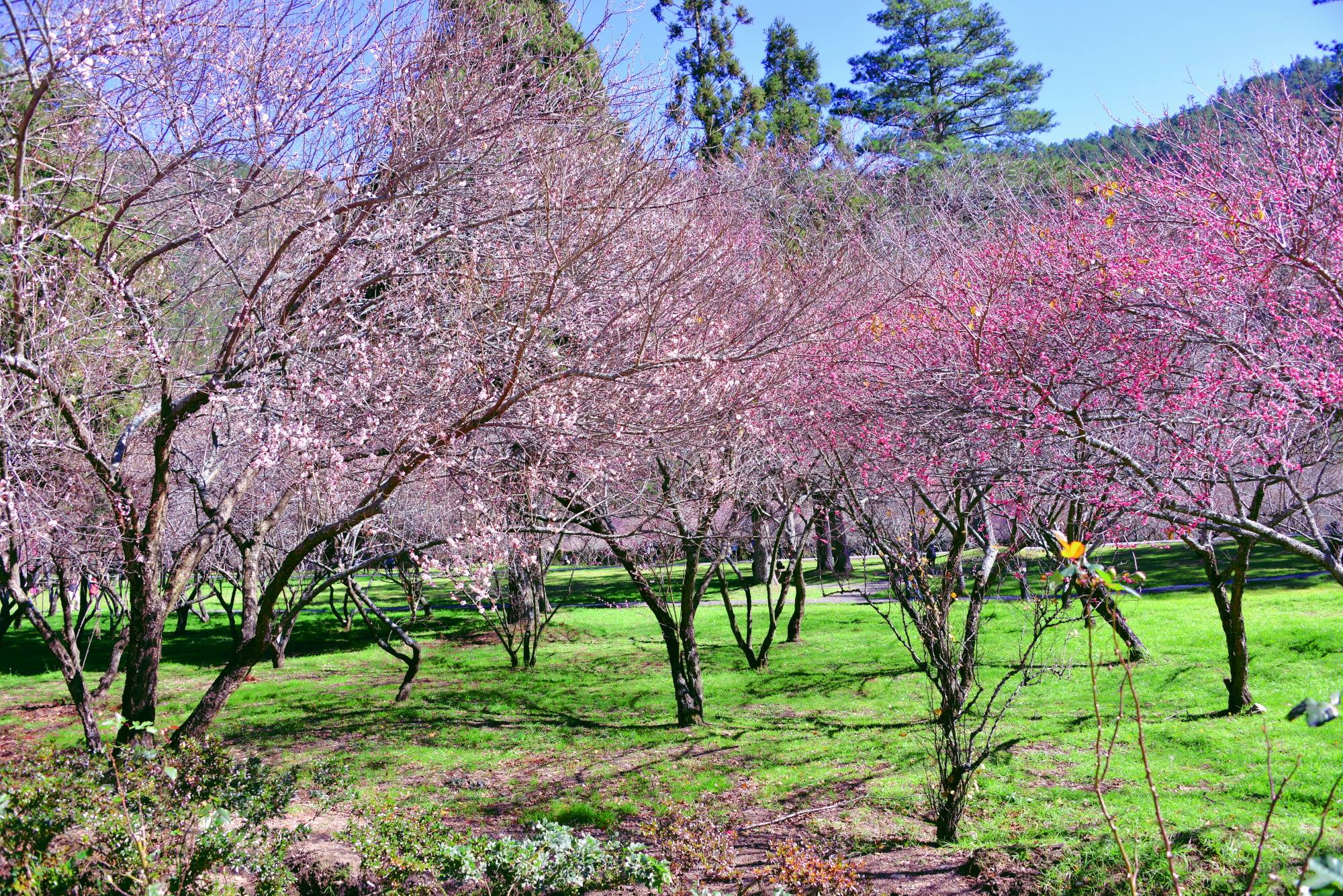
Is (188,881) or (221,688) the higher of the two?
(221,688)

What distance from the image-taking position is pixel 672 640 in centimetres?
953

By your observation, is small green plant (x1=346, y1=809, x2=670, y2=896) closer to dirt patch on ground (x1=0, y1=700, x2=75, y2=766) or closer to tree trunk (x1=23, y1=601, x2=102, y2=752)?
tree trunk (x1=23, y1=601, x2=102, y2=752)

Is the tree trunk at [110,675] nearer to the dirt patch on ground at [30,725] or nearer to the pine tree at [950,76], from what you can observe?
the dirt patch on ground at [30,725]

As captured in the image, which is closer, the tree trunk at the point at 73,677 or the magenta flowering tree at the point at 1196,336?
the magenta flowering tree at the point at 1196,336

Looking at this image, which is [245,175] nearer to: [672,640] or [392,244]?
[392,244]

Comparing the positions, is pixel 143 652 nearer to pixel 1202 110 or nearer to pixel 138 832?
pixel 138 832

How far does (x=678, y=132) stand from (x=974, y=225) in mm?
10256

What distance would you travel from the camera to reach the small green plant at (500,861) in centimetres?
402

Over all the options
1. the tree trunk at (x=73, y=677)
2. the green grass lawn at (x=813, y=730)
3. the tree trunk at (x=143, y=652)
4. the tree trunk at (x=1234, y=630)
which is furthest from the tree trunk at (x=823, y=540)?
the tree trunk at (x=73, y=677)

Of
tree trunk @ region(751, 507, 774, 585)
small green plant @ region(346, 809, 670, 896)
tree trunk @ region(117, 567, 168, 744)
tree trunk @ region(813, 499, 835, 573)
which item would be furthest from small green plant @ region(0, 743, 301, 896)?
tree trunk @ region(813, 499, 835, 573)

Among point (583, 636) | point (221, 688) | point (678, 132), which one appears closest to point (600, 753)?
point (221, 688)

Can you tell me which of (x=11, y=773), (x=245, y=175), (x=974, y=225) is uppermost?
(x=974, y=225)

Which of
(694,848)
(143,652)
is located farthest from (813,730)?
(143,652)

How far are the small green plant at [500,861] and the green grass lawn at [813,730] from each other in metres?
1.61
